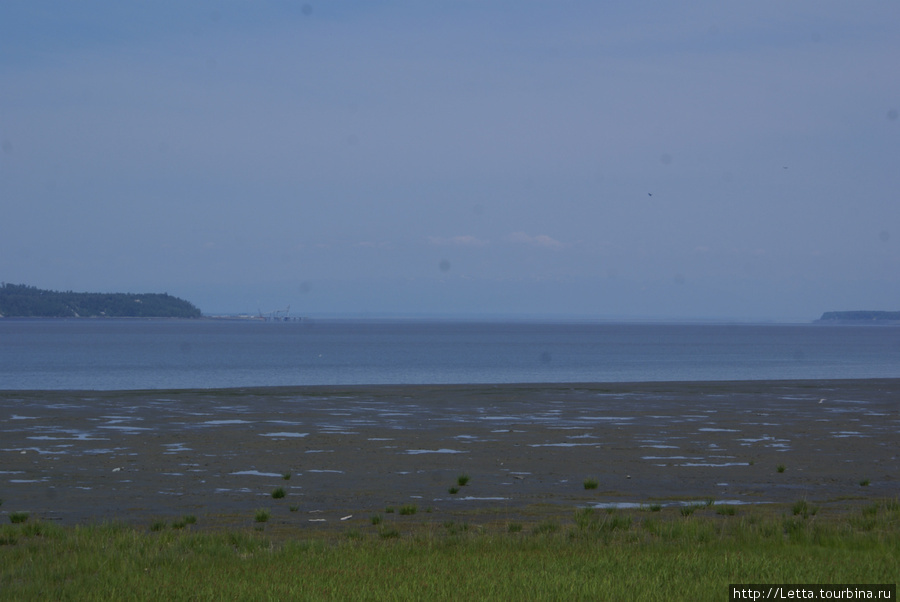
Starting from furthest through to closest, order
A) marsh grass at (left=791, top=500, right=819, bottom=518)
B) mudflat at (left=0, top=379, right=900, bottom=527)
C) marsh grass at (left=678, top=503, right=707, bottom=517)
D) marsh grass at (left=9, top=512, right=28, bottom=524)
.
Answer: mudflat at (left=0, top=379, right=900, bottom=527), marsh grass at (left=678, top=503, right=707, bottom=517), marsh grass at (left=791, top=500, right=819, bottom=518), marsh grass at (left=9, top=512, right=28, bottom=524)

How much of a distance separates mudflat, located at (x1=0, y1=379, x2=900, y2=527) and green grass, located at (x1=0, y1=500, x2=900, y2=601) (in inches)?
86.5

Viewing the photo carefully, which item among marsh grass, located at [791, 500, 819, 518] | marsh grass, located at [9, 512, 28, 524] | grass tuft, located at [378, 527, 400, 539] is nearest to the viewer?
grass tuft, located at [378, 527, 400, 539]

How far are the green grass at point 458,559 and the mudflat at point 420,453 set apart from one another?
2197 mm

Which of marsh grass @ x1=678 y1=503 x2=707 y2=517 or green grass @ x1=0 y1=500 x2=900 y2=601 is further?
marsh grass @ x1=678 y1=503 x2=707 y2=517

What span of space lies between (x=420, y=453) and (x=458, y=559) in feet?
41.5

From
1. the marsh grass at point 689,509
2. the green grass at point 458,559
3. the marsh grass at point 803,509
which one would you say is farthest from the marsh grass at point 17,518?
the marsh grass at point 803,509

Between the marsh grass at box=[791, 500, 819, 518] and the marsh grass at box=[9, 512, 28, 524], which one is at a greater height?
the marsh grass at box=[791, 500, 819, 518]

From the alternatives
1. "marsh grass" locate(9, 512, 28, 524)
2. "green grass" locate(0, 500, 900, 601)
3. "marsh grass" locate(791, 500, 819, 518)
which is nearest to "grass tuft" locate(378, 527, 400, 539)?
"green grass" locate(0, 500, 900, 601)

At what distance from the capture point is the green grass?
9.51m

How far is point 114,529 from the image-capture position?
13.1 m

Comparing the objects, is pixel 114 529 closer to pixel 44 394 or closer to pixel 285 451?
pixel 285 451

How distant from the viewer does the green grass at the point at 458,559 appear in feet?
31.2

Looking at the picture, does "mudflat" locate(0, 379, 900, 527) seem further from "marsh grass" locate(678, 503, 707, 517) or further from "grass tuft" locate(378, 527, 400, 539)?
"grass tuft" locate(378, 527, 400, 539)

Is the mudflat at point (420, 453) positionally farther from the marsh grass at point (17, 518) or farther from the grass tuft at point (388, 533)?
the grass tuft at point (388, 533)
